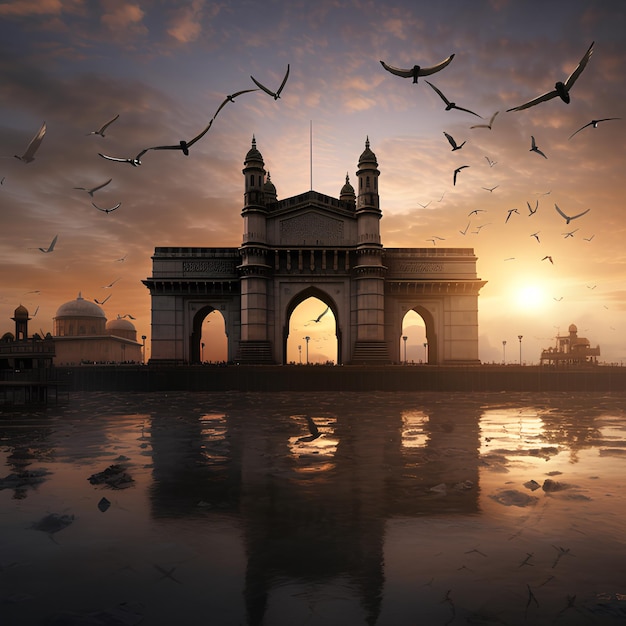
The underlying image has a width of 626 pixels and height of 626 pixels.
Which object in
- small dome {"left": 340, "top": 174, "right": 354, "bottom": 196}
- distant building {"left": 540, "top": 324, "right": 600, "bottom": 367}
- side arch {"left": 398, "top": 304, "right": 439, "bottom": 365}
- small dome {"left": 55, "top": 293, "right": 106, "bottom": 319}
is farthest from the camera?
small dome {"left": 55, "top": 293, "right": 106, "bottom": 319}

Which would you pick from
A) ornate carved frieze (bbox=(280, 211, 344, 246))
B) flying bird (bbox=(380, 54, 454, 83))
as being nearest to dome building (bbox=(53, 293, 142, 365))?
ornate carved frieze (bbox=(280, 211, 344, 246))

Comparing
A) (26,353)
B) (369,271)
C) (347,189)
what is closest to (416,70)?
(369,271)

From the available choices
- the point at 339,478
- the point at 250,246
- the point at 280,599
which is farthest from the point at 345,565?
the point at 250,246

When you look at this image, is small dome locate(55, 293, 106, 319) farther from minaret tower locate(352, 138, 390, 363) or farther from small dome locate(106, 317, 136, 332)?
minaret tower locate(352, 138, 390, 363)

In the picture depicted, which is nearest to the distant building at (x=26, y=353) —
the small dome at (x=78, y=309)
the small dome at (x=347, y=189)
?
the small dome at (x=347, y=189)

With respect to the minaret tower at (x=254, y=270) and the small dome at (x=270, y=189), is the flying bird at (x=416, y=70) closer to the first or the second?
the minaret tower at (x=254, y=270)

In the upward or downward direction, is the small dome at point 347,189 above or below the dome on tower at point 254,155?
above
